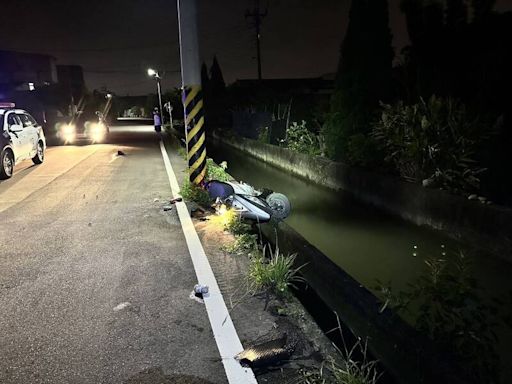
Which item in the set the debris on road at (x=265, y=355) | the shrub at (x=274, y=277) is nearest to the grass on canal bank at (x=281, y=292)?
the shrub at (x=274, y=277)

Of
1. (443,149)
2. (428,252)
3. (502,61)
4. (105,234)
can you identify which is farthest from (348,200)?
(105,234)

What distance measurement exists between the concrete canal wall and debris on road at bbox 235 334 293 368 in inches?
173

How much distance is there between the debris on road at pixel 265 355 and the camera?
117 inches

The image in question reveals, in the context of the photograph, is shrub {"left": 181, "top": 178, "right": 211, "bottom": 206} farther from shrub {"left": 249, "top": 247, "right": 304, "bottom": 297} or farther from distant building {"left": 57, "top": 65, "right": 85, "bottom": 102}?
distant building {"left": 57, "top": 65, "right": 85, "bottom": 102}

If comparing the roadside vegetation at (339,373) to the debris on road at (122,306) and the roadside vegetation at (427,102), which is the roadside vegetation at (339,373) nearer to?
the debris on road at (122,306)

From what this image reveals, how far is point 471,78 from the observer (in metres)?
10.6

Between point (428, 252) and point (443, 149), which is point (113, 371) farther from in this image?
point (443, 149)

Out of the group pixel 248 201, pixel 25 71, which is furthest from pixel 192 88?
pixel 25 71

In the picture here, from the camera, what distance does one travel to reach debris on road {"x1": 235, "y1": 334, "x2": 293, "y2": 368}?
2965 millimetres

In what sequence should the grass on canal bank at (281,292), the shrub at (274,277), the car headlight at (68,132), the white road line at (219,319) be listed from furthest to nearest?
1. the car headlight at (68,132)
2. the shrub at (274,277)
3. the white road line at (219,319)
4. the grass on canal bank at (281,292)

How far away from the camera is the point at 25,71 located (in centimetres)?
5219

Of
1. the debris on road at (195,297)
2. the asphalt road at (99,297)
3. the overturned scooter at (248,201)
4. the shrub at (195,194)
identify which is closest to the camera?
the asphalt road at (99,297)

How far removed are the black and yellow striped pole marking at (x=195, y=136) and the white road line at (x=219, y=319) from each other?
235 centimetres

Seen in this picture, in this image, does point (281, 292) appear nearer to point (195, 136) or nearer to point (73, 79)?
point (195, 136)
